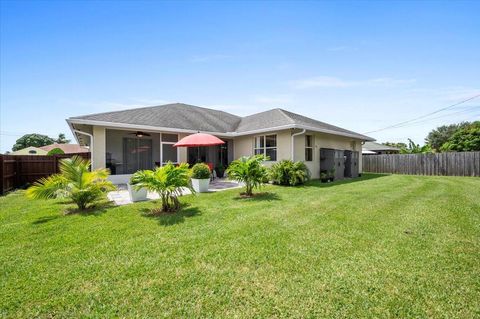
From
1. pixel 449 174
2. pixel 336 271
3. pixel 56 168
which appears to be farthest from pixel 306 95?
pixel 56 168

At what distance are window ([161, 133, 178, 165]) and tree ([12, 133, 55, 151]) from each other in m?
69.9

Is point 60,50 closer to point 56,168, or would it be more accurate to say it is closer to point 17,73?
point 17,73

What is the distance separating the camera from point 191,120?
15.3 meters

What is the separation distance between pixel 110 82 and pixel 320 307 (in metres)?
15.7

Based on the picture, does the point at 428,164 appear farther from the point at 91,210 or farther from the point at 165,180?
the point at 91,210

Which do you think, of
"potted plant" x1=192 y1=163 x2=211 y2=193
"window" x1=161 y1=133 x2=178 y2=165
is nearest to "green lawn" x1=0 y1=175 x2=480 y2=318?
"potted plant" x1=192 y1=163 x2=211 y2=193

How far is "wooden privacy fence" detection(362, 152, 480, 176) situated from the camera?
16641mm

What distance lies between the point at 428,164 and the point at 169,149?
20259mm

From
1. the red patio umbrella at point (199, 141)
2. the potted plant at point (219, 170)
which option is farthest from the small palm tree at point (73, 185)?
the potted plant at point (219, 170)

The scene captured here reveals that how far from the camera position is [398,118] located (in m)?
35.1

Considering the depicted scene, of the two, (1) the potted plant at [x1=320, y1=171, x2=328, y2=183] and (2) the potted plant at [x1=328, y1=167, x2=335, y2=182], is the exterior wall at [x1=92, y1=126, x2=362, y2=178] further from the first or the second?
(2) the potted plant at [x1=328, y1=167, x2=335, y2=182]

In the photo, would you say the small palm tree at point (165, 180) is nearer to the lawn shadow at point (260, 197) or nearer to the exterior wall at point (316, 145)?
the lawn shadow at point (260, 197)

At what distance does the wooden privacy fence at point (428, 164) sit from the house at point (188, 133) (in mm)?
5807

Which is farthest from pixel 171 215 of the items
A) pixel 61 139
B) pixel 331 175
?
pixel 61 139
